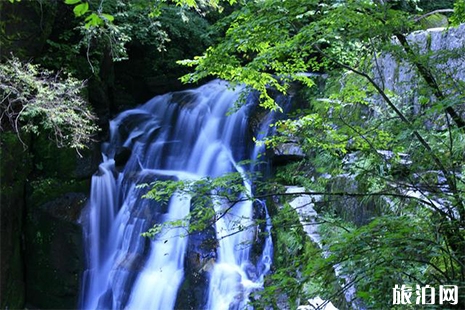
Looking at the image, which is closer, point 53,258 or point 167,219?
point 53,258

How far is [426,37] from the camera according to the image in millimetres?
5656

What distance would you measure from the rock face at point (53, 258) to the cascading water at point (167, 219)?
0.79 ft

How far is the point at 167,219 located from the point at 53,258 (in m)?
2.44

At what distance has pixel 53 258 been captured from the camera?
7.80 m

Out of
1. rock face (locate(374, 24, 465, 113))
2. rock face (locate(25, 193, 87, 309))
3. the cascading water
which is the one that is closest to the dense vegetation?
rock face (locate(374, 24, 465, 113))

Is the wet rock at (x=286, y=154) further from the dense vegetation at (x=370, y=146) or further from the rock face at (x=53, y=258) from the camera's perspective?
the rock face at (x=53, y=258)

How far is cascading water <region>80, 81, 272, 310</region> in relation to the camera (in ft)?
23.1

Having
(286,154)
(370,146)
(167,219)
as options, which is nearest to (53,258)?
(167,219)

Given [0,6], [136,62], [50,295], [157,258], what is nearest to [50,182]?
[50,295]

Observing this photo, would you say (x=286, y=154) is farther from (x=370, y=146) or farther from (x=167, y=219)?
(x=370, y=146)

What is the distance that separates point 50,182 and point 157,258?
2.81 m

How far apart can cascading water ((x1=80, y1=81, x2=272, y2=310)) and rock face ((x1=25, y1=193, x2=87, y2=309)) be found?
24 centimetres

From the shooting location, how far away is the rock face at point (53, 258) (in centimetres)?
770

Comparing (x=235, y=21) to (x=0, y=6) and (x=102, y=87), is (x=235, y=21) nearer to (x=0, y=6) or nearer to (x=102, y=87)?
(x=0, y=6)
